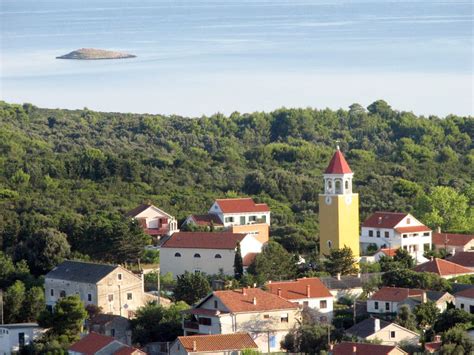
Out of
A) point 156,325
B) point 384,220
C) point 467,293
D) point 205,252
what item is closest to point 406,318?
point 467,293

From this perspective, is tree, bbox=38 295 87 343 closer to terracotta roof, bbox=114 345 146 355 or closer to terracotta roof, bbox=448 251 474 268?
terracotta roof, bbox=114 345 146 355

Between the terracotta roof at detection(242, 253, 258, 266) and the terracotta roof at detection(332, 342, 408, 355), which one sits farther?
the terracotta roof at detection(242, 253, 258, 266)

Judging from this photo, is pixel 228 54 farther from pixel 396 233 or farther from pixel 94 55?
pixel 396 233

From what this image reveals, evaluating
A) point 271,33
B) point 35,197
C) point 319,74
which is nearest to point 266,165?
point 35,197

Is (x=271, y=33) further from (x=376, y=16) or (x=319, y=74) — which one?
(x=319, y=74)

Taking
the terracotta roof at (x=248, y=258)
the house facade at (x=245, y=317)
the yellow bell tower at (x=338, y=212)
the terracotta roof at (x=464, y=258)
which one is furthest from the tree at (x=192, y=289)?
the terracotta roof at (x=464, y=258)

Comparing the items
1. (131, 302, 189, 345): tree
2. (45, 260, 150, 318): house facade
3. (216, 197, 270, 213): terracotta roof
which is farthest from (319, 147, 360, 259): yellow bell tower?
(131, 302, 189, 345): tree
